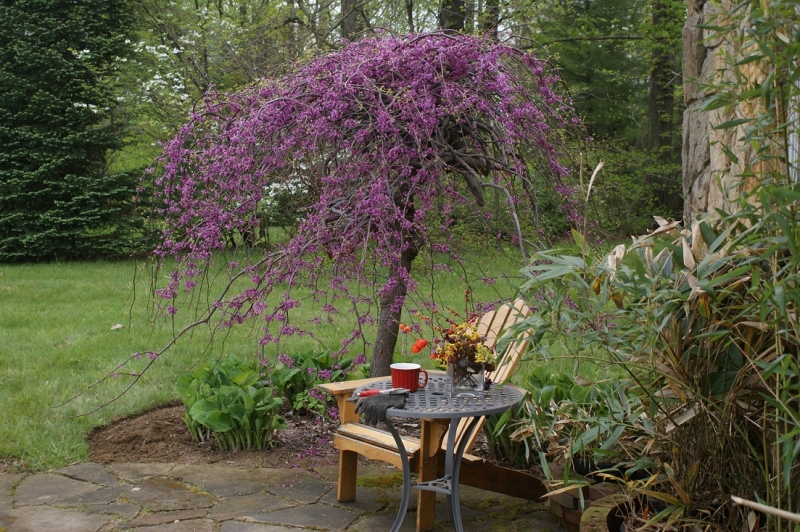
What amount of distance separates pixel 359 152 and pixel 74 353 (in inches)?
129

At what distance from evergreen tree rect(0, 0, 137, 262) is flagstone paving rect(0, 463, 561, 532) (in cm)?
856

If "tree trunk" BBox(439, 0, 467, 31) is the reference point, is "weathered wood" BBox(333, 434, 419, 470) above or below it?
below

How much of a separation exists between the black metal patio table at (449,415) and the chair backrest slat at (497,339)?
3.6 inches

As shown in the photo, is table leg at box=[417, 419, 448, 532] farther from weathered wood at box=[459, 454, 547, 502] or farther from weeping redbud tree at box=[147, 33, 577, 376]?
weeping redbud tree at box=[147, 33, 577, 376]

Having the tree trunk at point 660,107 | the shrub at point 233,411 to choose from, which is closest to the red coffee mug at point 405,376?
the shrub at point 233,411

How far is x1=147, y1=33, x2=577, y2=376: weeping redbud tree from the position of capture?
3.50 metres

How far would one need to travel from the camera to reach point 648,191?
11836 mm

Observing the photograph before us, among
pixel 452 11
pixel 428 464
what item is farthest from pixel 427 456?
pixel 452 11

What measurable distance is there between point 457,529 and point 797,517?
2.19 metres

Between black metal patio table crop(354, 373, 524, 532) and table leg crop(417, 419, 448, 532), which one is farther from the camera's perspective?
table leg crop(417, 419, 448, 532)

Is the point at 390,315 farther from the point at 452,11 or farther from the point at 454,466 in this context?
the point at 452,11

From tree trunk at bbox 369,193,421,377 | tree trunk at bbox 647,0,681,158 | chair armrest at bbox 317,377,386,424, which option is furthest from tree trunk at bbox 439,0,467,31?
chair armrest at bbox 317,377,386,424

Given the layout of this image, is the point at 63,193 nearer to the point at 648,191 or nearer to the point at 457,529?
the point at 648,191

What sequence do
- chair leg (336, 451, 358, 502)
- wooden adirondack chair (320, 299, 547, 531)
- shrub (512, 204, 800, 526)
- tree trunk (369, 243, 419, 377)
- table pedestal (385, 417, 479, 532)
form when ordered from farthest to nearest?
tree trunk (369, 243, 419, 377)
chair leg (336, 451, 358, 502)
wooden adirondack chair (320, 299, 547, 531)
table pedestal (385, 417, 479, 532)
shrub (512, 204, 800, 526)
